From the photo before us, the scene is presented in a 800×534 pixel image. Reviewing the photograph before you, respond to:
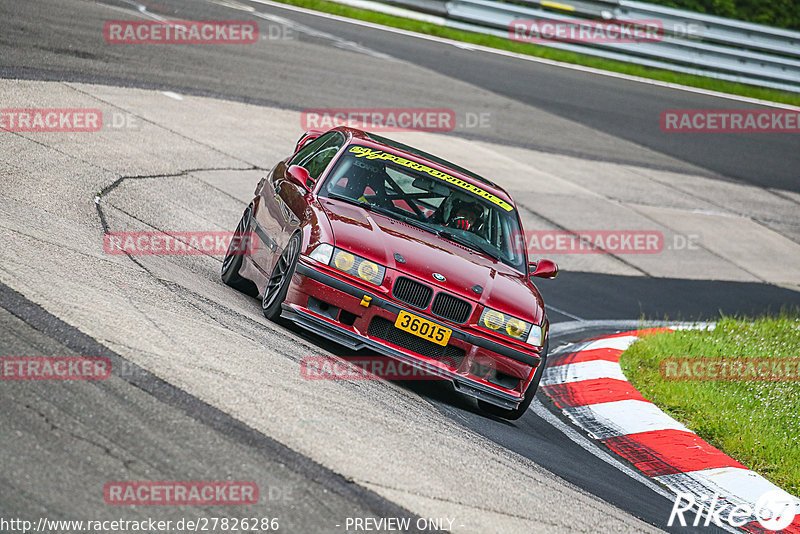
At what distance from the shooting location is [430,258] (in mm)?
6613

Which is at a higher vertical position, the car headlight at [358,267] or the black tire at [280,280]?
the car headlight at [358,267]

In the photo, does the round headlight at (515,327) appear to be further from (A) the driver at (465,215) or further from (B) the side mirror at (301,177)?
(B) the side mirror at (301,177)

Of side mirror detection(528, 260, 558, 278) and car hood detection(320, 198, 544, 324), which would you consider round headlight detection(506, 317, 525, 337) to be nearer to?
car hood detection(320, 198, 544, 324)

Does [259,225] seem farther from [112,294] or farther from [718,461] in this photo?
[718,461]

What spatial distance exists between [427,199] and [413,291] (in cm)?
142

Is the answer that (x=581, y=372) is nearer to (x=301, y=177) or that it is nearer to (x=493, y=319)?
(x=493, y=319)

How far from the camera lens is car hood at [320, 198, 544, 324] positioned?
6.43 metres

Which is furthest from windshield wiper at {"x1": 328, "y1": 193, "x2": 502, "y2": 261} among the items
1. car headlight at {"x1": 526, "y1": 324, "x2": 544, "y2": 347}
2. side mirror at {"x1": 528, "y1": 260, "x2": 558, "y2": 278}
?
car headlight at {"x1": 526, "y1": 324, "x2": 544, "y2": 347}

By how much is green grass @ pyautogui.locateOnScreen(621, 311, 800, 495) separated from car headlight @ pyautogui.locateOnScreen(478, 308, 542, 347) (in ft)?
5.45

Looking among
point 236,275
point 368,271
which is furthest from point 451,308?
point 236,275

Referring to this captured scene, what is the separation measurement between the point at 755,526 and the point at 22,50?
11.4 meters

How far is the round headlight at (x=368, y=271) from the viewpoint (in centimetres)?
634

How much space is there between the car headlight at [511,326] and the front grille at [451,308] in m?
0.12

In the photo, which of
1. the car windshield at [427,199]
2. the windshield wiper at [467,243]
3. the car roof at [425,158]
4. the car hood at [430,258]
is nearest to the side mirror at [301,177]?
the car windshield at [427,199]
